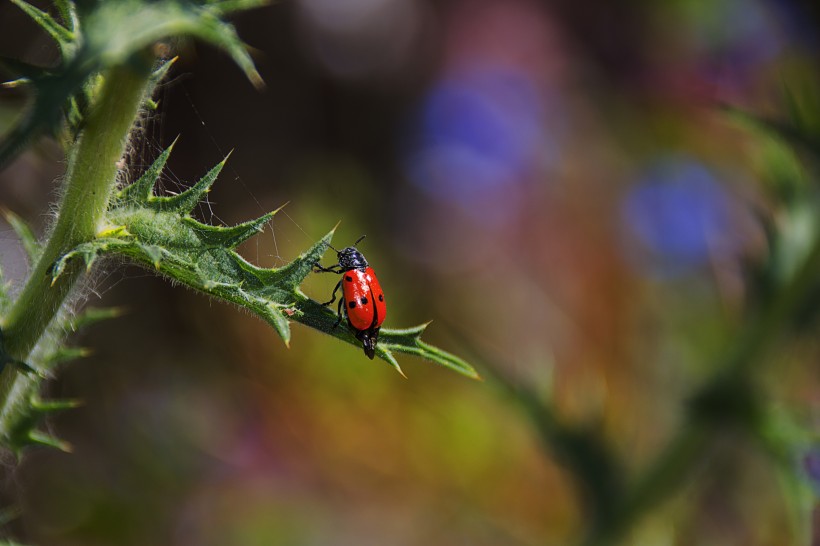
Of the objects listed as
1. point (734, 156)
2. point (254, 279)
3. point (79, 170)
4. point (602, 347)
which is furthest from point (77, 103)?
point (734, 156)

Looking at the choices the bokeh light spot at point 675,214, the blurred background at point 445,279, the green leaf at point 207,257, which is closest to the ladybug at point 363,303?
the green leaf at point 207,257

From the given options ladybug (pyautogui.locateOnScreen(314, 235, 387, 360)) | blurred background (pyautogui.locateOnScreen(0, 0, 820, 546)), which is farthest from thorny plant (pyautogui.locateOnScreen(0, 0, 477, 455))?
blurred background (pyautogui.locateOnScreen(0, 0, 820, 546))

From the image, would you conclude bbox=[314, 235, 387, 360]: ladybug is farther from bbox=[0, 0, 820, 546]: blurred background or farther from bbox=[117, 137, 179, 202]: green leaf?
bbox=[0, 0, 820, 546]: blurred background

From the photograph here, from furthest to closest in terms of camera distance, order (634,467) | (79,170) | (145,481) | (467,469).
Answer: (467,469) → (145,481) → (634,467) → (79,170)

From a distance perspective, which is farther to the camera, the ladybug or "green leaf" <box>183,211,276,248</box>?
the ladybug

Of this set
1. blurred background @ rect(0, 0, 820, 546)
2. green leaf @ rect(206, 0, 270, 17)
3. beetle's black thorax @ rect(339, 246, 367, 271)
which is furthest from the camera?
blurred background @ rect(0, 0, 820, 546)

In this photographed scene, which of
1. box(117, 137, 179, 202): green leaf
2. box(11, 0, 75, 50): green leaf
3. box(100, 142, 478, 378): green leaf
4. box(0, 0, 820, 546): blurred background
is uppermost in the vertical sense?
box(11, 0, 75, 50): green leaf

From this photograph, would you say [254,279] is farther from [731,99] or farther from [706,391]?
[731,99]
